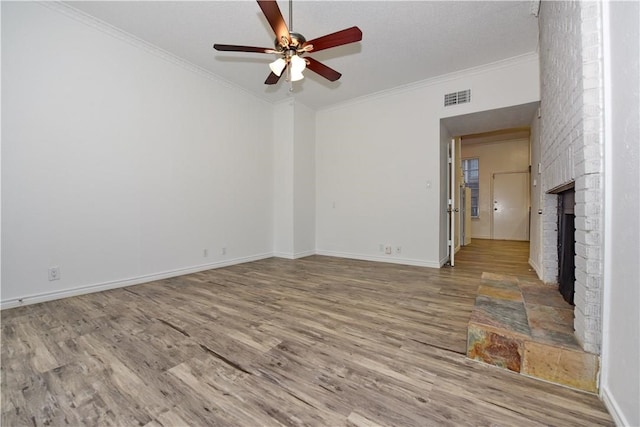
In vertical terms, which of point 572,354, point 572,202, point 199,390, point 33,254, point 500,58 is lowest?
point 199,390

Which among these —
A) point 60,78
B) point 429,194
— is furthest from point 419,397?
point 60,78

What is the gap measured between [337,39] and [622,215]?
213cm

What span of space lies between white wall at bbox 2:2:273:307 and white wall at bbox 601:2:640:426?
13.5 feet

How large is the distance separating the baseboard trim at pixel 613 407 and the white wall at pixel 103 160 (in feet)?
13.5

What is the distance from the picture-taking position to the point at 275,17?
200 cm

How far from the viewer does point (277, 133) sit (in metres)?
5.12

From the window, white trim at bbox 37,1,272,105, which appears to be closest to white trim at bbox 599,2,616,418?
white trim at bbox 37,1,272,105

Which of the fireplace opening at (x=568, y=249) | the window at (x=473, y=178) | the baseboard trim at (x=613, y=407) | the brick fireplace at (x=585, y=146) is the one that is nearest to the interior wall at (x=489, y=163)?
the window at (x=473, y=178)

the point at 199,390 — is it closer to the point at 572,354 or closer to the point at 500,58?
the point at 572,354

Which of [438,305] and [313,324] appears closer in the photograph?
[313,324]

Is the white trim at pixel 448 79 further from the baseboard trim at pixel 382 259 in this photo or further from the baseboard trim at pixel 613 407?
the baseboard trim at pixel 613 407

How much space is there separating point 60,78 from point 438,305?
4432mm

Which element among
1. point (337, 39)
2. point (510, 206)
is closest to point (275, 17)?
point (337, 39)

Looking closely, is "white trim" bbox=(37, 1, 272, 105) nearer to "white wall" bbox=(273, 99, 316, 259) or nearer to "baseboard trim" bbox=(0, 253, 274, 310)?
"white wall" bbox=(273, 99, 316, 259)
